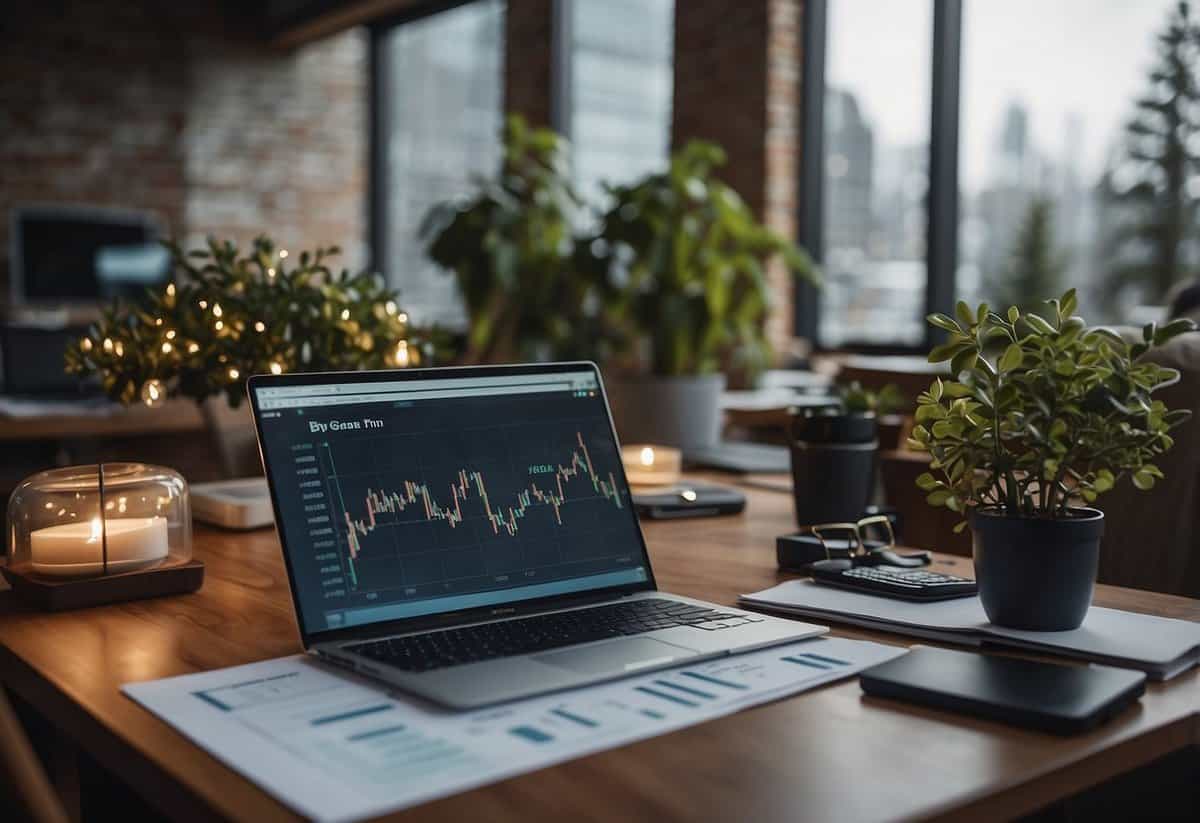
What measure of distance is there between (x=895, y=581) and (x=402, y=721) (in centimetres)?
51

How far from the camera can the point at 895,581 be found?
1.08 m

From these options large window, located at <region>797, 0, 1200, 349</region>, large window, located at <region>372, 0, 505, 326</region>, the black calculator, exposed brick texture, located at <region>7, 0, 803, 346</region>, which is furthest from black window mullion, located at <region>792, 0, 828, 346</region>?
the black calculator

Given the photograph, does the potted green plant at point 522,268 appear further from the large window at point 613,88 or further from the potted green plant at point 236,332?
the large window at point 613,88

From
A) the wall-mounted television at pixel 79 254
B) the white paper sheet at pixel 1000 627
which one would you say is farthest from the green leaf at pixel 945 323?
the wall-mounted television at pixel 79 254

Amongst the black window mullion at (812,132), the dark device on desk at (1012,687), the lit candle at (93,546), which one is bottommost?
the dark device on desk at (1012,687)

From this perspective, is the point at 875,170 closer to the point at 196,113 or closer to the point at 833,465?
the point at 833,465

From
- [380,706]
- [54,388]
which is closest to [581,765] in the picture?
[380,706]

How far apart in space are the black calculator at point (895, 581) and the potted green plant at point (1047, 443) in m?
0.09

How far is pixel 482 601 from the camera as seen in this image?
978 mm

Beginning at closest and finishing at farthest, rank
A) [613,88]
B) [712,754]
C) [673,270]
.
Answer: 1. [712,754]
2. [673,270]
3. [613,88]

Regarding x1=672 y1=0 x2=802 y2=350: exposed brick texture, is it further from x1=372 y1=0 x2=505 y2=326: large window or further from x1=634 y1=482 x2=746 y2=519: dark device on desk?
x1=634 y1=482 x2=746 y2=519: dark device on desk

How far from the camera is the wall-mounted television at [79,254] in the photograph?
21.8 ft

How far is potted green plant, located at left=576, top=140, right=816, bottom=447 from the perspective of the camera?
2152 mm

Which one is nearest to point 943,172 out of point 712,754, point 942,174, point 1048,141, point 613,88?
point 942,174
